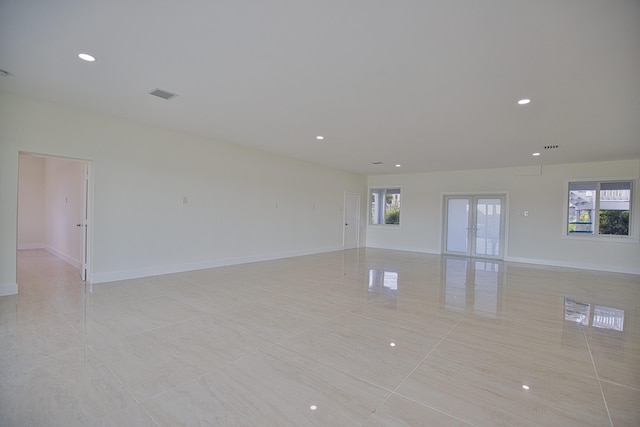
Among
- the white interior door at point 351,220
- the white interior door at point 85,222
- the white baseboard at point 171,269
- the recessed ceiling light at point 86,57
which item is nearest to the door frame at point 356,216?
the white interior door at point 351,220

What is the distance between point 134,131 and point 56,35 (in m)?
2.68

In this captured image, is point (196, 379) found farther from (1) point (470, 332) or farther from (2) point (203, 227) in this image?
(2) point (203, 227)

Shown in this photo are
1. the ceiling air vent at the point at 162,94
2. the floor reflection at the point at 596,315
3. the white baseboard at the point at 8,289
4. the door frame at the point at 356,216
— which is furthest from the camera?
the door frame at the point at 356,216

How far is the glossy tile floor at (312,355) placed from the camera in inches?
75.4

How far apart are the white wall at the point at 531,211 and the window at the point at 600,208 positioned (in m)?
0.20

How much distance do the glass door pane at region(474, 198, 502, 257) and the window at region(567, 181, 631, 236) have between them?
5.31 feet

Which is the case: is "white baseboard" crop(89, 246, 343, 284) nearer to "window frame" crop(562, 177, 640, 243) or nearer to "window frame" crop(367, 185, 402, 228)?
"window frame" crop(367, 185, 402, 228)

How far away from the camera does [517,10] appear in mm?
2148

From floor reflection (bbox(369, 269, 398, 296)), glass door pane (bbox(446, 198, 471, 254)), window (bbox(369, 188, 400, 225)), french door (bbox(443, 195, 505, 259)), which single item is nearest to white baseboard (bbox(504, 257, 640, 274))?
french door (bbox(443, 195, 505, 259))

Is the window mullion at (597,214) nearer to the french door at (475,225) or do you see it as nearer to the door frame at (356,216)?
the french door at (475,225)

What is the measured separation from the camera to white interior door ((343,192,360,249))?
10.2m

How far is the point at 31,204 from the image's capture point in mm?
8086

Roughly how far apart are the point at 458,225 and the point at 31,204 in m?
12.4

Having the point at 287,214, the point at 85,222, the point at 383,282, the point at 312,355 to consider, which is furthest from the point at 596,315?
the point at 85,222
